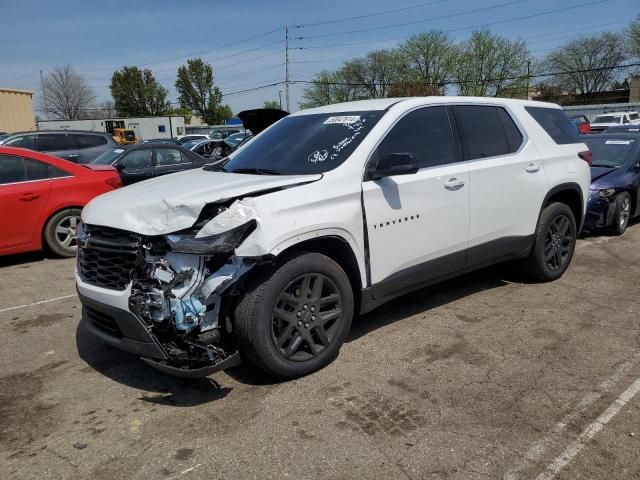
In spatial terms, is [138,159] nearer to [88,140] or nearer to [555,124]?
[88,140]

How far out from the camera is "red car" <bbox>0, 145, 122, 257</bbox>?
6781mm

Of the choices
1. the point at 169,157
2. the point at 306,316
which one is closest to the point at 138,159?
the point at 169,157

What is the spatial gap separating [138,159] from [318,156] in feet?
26.4

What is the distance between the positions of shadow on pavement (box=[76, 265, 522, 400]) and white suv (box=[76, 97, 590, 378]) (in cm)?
38

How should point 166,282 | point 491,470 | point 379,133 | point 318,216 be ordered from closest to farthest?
point 491,470 < point 166,282 < point 318,216 < point 379,133

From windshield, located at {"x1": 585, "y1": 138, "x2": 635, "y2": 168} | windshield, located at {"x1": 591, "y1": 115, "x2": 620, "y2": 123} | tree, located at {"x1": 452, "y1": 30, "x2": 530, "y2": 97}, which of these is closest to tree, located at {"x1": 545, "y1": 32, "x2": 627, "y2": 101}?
tree, located at {"x1": 452, "y1": 30, "x2": 530, "y2": 97}

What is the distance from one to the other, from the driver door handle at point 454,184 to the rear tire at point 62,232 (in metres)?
5.26

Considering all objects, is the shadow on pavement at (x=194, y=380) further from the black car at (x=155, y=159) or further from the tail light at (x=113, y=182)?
the black car at (x=155, y=159)

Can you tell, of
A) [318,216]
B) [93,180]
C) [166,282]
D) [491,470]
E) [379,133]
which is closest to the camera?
[491,470]

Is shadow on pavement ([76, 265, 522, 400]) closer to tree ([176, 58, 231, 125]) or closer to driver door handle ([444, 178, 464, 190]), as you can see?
driver door handle ([444, 178, 464, 190])

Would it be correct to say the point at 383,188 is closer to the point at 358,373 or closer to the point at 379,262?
the point at 379,262

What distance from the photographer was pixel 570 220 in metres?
5.72

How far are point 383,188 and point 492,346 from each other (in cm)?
150

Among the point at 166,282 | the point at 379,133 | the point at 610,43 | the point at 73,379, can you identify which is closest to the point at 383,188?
the point at 379,133
